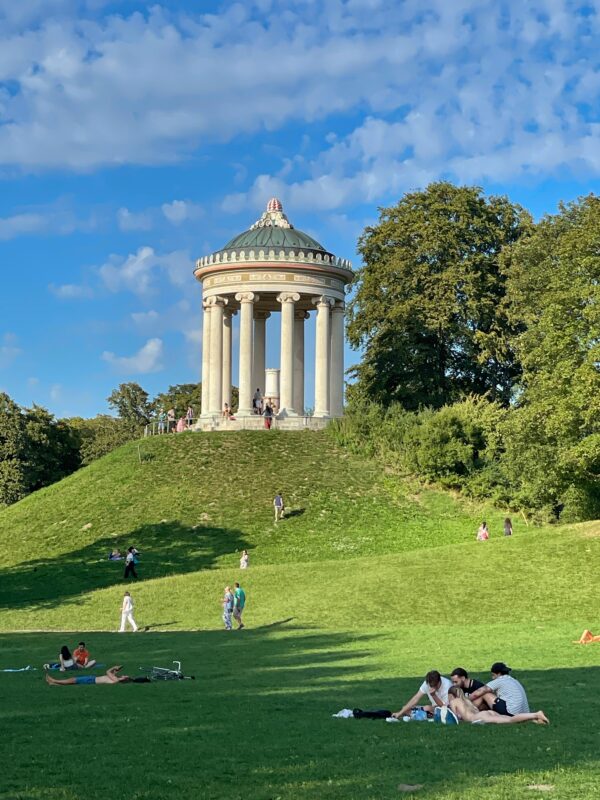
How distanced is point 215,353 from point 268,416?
5.47 m

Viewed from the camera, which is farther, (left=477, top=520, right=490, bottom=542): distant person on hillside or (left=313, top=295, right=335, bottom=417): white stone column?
(left=313, top=295, right=335, bottom=417): white stone column

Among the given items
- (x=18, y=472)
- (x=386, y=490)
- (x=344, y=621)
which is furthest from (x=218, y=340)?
(x=344, y=621)

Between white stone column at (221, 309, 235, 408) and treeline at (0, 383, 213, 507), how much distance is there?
19.4 meters

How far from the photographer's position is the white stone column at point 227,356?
69.1 metres

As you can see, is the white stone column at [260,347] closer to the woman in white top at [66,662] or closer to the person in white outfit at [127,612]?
the person in white outfit at [127,612]

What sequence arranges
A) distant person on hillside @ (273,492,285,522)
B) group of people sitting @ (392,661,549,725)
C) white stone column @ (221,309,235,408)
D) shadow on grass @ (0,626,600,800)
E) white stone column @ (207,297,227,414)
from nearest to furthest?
shadow on grass @ (0,626,600,800) → group of people sitting @ (392,661,549,725) → distant person on hillside @ (273,492,285,522) → white stone column @ (207,297,227,414) → white stone column @ (221,309,235,408)

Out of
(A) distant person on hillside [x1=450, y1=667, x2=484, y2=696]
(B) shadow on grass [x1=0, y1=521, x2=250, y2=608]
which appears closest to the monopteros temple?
(B) shadow on grass [x1=0, y1=521, x2=250, y2=608]

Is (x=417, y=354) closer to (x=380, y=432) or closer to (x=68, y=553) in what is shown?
(x=380, y=432)

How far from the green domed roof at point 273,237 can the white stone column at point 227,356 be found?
4.33m

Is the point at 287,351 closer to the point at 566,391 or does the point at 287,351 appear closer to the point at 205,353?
the point at 205,353

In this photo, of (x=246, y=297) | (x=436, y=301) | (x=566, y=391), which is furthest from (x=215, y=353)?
(x=566, y=391)

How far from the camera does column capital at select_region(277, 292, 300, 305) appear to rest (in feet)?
215

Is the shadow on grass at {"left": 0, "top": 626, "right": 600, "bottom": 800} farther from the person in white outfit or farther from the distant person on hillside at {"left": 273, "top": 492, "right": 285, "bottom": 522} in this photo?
the distant person on hillside at {"left": 273, "top": 492, "right": 285, "bottom": 522}

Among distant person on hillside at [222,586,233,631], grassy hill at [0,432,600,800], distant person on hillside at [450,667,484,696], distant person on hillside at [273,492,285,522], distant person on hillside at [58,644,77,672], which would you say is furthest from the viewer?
distant person on hillside at [273,492,285,522]
